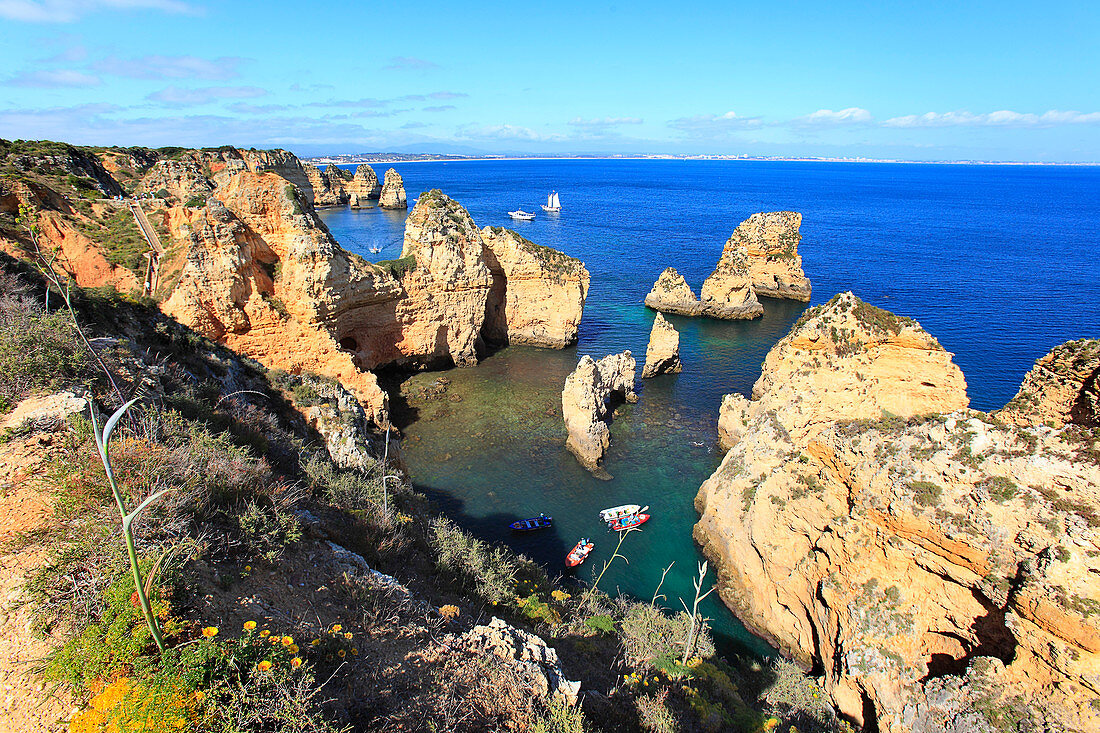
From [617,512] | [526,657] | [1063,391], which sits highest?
[1063,391]

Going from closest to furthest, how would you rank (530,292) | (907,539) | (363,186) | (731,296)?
1. (907,539)
2. (530,292)
3. (731,296)
4. (363,186)

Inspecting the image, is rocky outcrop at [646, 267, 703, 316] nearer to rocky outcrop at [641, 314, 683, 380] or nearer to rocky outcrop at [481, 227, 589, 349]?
rocky outcrop at [481, 227, 589, 349]

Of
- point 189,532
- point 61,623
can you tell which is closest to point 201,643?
point 61,623

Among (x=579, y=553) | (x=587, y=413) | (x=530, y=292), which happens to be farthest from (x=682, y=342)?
(x=579, y=553)

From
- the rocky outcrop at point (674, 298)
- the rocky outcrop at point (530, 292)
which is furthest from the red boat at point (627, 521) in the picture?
the rocky outcrop at point (674, 298)

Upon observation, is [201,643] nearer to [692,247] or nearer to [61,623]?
[61,623]

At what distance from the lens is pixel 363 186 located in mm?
131875

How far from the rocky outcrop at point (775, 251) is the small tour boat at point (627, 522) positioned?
42.6 meters

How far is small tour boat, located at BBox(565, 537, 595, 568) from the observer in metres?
19.9

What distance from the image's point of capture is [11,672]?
5660 mm

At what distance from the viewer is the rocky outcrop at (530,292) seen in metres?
39.0

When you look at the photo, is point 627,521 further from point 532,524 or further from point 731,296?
point 731,296

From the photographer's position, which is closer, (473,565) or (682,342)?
(473,565)

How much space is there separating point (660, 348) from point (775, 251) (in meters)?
31.8
